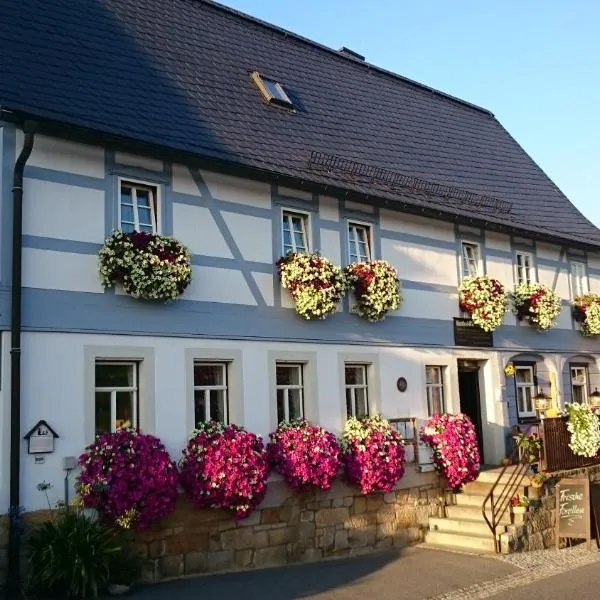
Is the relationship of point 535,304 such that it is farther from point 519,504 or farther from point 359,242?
point 519,504

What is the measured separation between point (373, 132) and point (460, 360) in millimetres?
4765

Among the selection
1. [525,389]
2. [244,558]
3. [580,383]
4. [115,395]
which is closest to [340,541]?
[244,558]

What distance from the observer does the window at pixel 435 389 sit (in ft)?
46.8

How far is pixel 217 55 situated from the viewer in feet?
47.5

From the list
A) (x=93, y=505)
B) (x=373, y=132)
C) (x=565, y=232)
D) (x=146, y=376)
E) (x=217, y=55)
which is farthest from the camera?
(x=565, y=232)

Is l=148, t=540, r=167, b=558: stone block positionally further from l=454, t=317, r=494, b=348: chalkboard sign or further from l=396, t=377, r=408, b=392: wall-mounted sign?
l=454, t=317, r=494, b=348: chalkboard sign

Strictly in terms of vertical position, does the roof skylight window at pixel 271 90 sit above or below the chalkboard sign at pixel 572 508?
above

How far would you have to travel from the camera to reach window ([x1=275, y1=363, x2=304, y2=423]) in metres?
12.1

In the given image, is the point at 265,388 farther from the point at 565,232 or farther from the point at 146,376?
the point at 565,232

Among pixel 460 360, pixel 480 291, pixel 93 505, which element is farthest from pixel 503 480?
pixel 93 505

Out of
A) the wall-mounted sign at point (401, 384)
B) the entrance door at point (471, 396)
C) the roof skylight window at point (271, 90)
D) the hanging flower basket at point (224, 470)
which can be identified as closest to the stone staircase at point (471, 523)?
the entrance door at point (471, 396)

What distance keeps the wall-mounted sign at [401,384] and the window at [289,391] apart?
196 centimetres

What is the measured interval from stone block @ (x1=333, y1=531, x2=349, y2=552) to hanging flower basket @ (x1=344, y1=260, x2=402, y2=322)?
3392mm

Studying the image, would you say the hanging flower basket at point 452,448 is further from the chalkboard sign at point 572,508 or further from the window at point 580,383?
the window at point 580,383
